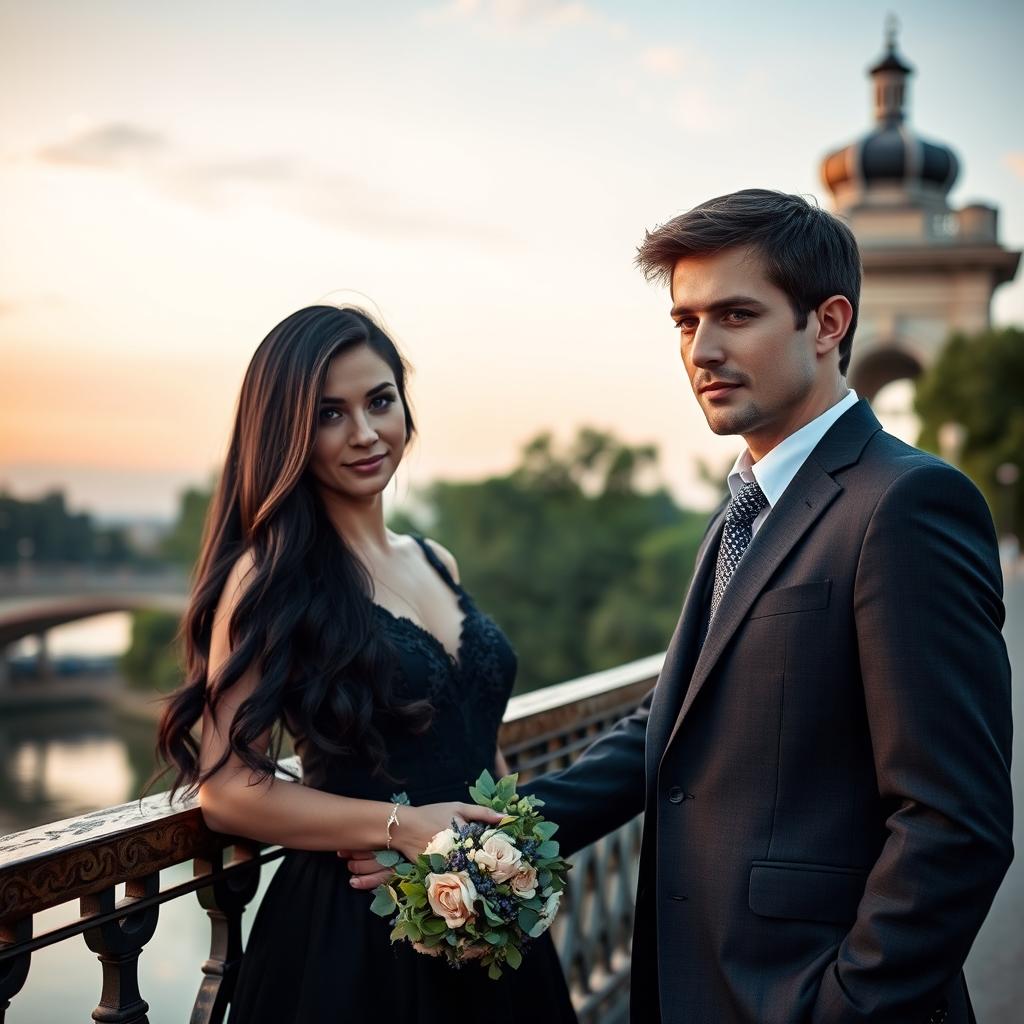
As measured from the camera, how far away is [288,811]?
2363mm

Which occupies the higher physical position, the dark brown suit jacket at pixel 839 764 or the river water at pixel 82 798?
the dark brown suit jacket at pixel 839 764

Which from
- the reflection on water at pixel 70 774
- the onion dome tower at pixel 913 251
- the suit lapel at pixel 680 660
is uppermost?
the onion dome tower at pixel 913 251

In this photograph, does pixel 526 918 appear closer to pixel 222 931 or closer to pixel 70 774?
pixel 222 931

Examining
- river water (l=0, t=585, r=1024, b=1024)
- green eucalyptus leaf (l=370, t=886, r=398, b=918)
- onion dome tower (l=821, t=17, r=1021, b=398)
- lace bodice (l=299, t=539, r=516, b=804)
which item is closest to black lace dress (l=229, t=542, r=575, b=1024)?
lace bodice (l=299, t=539, r=516, b=804)

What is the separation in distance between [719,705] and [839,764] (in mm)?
236

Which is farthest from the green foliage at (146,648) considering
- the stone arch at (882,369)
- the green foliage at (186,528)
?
the stone arch at (882,369)

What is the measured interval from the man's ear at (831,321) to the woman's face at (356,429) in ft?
3.49

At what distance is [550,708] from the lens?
11.9 feet

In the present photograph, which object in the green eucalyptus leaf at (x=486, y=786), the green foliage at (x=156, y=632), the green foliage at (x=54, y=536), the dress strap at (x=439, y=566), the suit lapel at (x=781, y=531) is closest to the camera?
the suit lapel at (x=781, y=531)

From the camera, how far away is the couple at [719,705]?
190cm

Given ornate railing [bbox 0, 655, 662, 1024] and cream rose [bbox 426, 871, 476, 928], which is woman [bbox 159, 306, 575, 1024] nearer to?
ornate railing [bbox 0, 655, 662, 1024]

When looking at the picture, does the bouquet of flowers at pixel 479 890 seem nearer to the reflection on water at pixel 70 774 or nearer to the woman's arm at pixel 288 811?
the woman's arm at pixel 288 811

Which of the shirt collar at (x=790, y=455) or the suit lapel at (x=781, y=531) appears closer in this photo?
the suit lapel at (x=781, y=531)

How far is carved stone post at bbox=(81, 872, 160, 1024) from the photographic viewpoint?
207 centimetres
